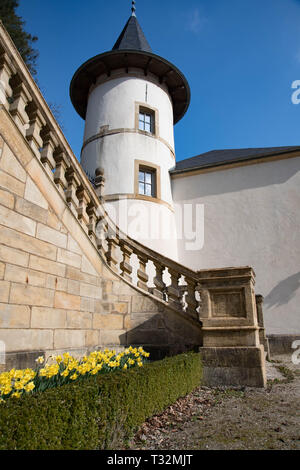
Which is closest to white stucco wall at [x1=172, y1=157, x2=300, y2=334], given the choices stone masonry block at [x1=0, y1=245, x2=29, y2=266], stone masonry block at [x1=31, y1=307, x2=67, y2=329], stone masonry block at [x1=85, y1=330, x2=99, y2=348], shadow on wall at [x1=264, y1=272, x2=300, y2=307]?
shadow on wall at [x1=264, y1=272, x2=300, y2=307]

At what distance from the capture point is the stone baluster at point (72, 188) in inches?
224

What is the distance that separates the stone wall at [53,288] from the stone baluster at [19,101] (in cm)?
26

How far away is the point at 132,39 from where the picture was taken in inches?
650

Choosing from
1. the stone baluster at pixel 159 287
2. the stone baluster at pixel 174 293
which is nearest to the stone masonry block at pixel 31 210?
the stone baluster at pixel 159 287

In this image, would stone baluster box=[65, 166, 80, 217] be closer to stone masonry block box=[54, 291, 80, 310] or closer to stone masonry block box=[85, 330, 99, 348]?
stone masonry block box=[54, 291, 80, 310]

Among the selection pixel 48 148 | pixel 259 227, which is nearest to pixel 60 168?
pixel 48 148

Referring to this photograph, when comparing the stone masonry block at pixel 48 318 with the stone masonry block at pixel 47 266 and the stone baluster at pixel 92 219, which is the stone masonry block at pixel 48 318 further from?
the stone baluster at pixel 92 219

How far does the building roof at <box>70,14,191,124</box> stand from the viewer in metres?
14.3

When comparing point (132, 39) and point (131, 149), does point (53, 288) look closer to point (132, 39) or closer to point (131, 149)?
point (131, 149)

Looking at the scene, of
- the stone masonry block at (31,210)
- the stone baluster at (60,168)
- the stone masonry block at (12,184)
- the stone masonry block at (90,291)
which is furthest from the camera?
the stone masonry block at (90,291)

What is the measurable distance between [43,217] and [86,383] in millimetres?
2948

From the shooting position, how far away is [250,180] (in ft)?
44.5
